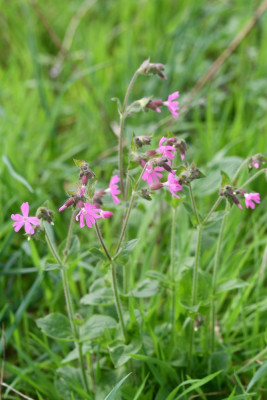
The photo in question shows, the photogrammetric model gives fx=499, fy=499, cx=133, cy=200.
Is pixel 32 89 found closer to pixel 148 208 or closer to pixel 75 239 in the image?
pixel 148 208

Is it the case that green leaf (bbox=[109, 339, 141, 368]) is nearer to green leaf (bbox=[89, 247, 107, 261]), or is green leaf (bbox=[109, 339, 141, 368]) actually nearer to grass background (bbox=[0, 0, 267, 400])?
grass background (bbox=[0, 0, 267, 400])

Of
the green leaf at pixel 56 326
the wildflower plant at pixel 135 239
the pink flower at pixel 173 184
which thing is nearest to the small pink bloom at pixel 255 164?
the wildflower plant at pixel 135 239

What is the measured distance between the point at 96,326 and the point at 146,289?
24cm

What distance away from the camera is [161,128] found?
331cm

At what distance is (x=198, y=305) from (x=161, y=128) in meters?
1.76

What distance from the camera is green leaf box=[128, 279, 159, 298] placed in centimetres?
191

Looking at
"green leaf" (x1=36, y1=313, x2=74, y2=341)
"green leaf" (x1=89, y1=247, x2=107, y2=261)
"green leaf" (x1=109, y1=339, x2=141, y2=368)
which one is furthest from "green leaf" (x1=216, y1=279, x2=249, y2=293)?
"green leaf" (x1=36, y1=313, x2=74, y2=341)

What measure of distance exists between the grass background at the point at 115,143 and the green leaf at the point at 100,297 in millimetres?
A: 172

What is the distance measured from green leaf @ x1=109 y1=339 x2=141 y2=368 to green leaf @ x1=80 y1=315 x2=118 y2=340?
80mm

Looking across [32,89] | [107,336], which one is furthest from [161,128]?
[107,336]

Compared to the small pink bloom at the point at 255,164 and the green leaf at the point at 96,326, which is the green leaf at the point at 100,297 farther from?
the small pink bloom at the point at 255,164

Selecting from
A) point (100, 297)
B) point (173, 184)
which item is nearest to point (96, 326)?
point (100, 297)

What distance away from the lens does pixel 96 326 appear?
188 cm

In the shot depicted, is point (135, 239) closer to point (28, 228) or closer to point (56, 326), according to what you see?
point (28, 228)
